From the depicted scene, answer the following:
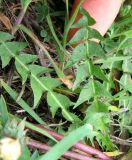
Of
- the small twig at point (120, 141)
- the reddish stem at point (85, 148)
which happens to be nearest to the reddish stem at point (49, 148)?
the reddish stem at point (85, 148)

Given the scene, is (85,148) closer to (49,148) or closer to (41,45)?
(49,148)

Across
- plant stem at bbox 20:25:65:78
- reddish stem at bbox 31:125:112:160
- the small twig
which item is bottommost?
the small twig

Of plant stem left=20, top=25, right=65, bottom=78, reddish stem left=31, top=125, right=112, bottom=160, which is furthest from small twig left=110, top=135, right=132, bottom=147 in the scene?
plant stem left=20, top=25, right=65, bottom=78

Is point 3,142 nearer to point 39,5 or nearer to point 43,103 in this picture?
point 43,103

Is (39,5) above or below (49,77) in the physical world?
above

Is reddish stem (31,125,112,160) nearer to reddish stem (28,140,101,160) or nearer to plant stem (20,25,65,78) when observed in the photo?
reddish stem (28,140,101,160)

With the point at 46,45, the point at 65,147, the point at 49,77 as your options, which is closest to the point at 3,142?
the point at 65,147

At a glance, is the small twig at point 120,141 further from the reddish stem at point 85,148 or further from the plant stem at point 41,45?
the plant stem at point 41,45

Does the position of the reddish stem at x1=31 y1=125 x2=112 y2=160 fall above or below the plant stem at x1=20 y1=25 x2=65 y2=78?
below

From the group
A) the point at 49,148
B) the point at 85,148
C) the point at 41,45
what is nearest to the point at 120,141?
the point at 85,148

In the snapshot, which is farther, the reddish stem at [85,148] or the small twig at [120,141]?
the small twig at [120,141]

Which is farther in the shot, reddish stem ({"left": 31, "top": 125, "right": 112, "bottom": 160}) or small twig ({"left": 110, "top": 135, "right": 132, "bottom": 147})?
small twig ({"left": 110, "top": 135, "right": 132, "bottom": 147})
